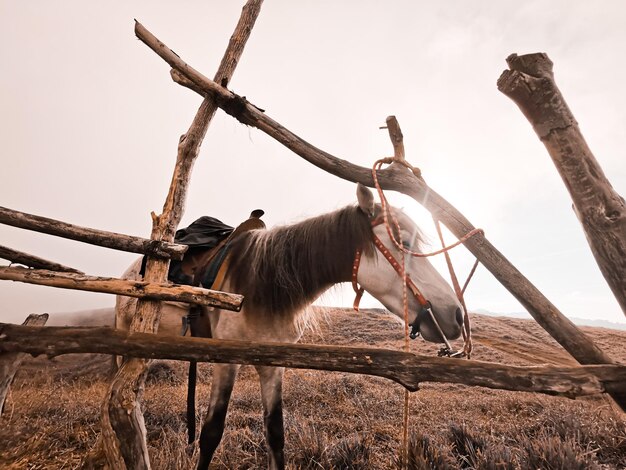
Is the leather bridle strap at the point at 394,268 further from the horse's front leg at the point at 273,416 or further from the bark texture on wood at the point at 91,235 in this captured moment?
the bark texture on wood at the point at 91,235

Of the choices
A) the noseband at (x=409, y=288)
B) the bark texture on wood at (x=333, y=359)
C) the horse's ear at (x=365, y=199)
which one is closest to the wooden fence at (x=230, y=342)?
the bark texture on wood at (x=333, y=359)

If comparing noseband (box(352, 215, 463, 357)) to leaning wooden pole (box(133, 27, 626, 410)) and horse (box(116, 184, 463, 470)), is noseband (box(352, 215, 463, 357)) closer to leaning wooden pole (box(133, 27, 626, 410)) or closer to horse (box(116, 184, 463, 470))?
horse (box(116, 184, 463, 470))

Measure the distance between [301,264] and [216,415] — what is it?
5.26ft

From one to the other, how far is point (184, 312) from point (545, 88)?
381 cm

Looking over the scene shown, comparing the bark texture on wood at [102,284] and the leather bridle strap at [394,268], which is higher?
the leather bridle strap at [394,268]

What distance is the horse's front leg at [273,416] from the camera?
3008mm

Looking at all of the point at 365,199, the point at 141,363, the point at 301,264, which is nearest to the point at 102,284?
the point at 141,363

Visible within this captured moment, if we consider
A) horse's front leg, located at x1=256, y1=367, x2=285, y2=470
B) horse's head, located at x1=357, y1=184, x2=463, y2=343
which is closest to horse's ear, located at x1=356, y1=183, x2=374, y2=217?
horse's head, located at x1=357, y1=184, x2=463, y2=343

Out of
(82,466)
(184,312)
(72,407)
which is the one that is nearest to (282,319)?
(184,312)

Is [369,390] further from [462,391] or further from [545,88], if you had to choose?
[545,88]

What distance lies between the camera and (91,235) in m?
2.50

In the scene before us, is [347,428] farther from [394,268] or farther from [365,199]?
[365,199]

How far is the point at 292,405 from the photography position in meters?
6.76

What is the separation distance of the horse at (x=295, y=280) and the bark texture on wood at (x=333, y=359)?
32.8 inches
